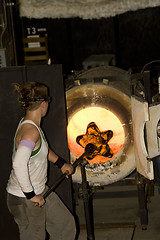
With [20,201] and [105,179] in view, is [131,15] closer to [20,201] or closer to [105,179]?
[105,179]

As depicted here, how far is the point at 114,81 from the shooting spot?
5098mm

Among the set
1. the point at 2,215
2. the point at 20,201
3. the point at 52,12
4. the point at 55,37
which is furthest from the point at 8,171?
the point at 55,37

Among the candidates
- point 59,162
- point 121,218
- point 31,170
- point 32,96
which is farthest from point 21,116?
point 121,218

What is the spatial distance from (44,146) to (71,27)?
9658mm

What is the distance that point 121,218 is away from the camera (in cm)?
555

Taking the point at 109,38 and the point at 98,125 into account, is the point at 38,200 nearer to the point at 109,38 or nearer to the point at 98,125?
the point at 98,125

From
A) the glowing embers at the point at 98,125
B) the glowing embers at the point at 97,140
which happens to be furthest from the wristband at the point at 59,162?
the glowing embers at the point at 98,125

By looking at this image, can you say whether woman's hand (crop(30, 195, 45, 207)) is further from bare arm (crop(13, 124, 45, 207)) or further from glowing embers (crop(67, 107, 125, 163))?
glowing embers (crop(67, 107, 125, 163))

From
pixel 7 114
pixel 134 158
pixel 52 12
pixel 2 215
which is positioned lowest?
pixel 2 215

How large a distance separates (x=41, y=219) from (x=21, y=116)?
1.06 m

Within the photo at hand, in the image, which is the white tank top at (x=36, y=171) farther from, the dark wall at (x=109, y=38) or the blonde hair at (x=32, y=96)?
the dark wall at (x=109, y=38)

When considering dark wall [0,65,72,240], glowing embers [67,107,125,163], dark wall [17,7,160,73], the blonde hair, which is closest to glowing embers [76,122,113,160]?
dark wall [0,65,72,240]

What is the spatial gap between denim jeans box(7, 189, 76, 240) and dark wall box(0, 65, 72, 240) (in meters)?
0.51

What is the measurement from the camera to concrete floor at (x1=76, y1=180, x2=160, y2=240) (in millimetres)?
5066
